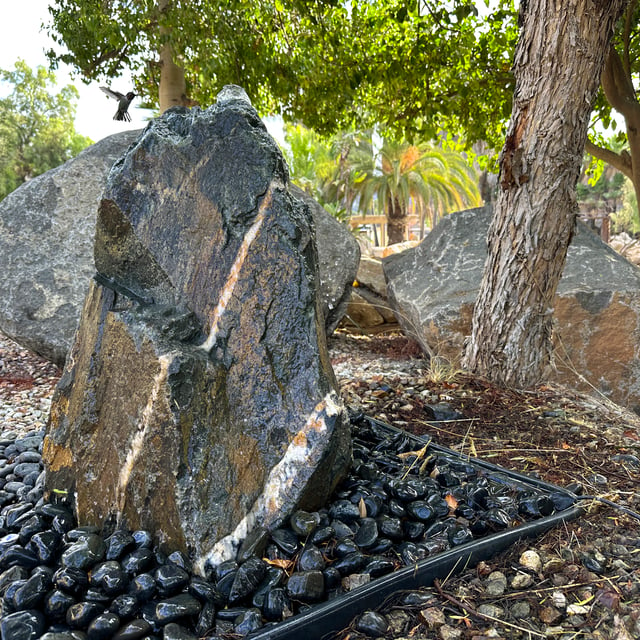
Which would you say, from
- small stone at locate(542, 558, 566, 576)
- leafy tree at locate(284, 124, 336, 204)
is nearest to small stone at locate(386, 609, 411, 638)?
small stone at locate(542, 558, 566, 576)

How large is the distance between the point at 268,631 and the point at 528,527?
38.4 inches

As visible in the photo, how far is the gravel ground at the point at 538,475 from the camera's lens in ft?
5.09

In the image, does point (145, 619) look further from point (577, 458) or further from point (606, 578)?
point (577, 458)

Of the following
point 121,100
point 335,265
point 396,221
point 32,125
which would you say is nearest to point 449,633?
point 335,265

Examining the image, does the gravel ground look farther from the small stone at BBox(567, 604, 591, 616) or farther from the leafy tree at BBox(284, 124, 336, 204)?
the leafy tree at BBox(284, 124, 336, 204)

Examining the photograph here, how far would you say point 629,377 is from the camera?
499cm

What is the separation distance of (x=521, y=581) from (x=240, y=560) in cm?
89

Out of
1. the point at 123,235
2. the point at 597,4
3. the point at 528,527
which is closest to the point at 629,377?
the point at 597,4

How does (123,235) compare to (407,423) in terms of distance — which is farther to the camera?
(407,423)

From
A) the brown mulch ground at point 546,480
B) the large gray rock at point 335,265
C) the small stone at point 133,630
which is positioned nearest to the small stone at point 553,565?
the brown mulch ground at point 546,480

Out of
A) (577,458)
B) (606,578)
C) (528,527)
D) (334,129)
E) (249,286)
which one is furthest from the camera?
(334,129)

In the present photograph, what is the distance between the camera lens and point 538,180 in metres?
3.51

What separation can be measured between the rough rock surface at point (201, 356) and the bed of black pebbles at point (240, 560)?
0.31 ft

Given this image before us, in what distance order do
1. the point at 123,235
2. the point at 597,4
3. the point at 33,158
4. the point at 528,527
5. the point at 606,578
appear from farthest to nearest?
1. the point at 33,158
2. the point at 597,4
3. the point at 123,235
4. the point at 528,527
5. the point at 606,578
